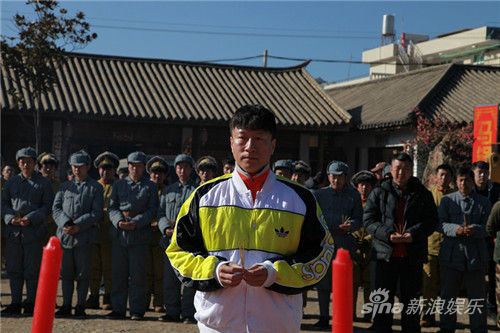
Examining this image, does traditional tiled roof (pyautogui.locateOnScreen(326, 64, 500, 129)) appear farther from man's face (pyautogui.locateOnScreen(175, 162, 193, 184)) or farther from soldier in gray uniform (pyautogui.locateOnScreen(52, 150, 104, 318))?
soldier in gray uniform (pyautogui.locateOnScreen(52, 150, 104, 318))

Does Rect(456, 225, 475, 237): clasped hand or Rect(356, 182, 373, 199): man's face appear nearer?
Rect(456, 225, 475, 237): clasped hand

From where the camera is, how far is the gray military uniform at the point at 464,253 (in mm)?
6867

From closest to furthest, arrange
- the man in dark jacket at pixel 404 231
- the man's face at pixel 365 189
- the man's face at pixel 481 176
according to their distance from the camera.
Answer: the man in dark jacket at pixel 404 231 < the man's face at pixel 481 176 < the man's face at pixel 365 189

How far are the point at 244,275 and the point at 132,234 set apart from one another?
5260 mm

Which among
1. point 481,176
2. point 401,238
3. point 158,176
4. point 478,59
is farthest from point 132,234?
point 478,59

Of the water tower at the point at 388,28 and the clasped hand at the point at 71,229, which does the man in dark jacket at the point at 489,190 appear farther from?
the water tower at the point at 388,28

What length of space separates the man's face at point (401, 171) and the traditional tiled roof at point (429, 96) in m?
10.9

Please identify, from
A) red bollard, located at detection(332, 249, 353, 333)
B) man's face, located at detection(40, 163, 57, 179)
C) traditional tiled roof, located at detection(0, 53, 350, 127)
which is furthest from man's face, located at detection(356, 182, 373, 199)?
traditional tiled roof, located at detection(0, 53, 350, 127)

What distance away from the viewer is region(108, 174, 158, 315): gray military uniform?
25.2ft

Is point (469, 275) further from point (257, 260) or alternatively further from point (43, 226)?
point (43, 226)

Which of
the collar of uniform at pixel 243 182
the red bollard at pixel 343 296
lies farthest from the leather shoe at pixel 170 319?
the red bollard at pixel 343 296

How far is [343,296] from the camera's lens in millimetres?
2389

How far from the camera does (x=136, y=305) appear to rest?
7.62m

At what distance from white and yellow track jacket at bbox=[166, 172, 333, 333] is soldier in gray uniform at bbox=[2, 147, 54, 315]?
536 centimetres
